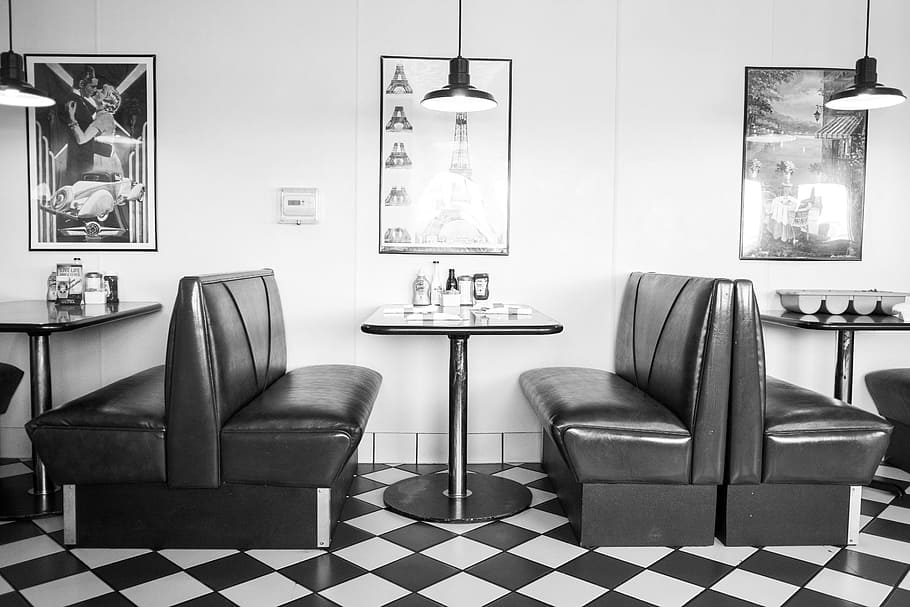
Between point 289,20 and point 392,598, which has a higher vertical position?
point 289,20

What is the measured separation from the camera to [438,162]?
14.1ft

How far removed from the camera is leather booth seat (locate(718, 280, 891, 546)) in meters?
3.07

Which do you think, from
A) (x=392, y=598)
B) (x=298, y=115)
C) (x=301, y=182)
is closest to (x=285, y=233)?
(x=301, y=182)

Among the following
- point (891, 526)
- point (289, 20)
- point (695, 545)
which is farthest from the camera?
point (289, 20)

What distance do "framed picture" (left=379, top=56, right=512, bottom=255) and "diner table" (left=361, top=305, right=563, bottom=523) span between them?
23.1 inches

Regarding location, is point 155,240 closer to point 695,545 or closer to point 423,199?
point 423,199

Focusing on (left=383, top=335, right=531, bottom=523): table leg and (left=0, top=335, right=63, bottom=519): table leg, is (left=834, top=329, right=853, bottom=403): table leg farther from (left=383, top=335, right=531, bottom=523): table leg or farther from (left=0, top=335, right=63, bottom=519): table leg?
(left=0, top=335, right=63, bottom=519): table leg

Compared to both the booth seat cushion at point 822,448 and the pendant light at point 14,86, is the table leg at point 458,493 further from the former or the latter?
the pendant light at point 14,86

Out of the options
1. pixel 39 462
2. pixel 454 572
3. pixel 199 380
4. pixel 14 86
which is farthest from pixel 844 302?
pixel 14 86

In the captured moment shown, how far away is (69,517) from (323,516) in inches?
41.1

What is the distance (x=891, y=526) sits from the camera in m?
3.36

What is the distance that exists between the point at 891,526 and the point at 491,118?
115 inches

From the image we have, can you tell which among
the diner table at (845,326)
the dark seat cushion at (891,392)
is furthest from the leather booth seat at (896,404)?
the diner table at (845,326)

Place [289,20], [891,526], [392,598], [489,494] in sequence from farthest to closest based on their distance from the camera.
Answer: [289,20]
[489,494]
[891,526]
[392,598]
